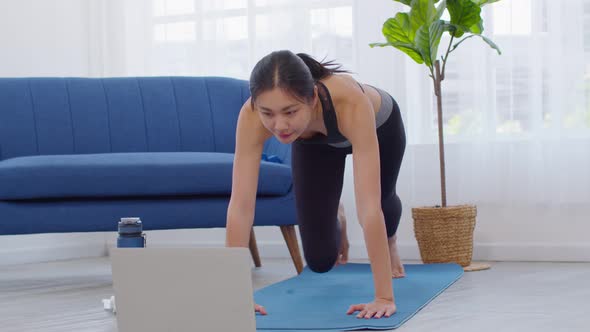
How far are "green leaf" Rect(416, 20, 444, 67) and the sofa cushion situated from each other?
716 mm

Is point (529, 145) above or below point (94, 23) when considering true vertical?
below

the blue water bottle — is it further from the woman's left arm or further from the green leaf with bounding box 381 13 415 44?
the green leaf with bounding box 381 13 415 44

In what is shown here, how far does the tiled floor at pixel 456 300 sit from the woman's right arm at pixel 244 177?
41 cm

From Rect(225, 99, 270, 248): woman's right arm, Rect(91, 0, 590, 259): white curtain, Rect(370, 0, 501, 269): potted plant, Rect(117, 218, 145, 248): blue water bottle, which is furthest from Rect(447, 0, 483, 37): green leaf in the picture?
Rect(117, 218, 145, 248): blue water bottle

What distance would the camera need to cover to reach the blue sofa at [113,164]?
288 cm

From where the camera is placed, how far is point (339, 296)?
2389 mm

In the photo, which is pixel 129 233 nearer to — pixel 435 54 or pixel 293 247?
pixel 293 247

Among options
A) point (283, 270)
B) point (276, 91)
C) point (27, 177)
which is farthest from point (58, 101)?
point (276, 91)

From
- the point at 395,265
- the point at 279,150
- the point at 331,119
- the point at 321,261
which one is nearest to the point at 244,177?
the point at 331,119

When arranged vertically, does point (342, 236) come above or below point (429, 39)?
below

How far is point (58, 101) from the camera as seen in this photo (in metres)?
3.49

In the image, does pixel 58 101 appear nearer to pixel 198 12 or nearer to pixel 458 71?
pixel 198 12

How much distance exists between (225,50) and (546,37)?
1536mm

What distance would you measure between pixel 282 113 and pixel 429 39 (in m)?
1.48
